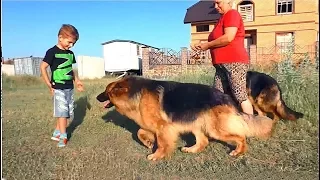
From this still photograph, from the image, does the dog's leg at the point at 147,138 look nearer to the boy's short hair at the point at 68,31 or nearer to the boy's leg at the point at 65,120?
the boy's leg at the point at 65,120

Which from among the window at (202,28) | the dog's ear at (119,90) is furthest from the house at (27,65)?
the dog's ear at (119,90)

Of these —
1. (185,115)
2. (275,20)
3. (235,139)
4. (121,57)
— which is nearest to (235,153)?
(235,139)

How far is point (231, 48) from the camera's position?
4.13 metres

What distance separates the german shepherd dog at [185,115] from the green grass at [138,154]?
0.21 meters

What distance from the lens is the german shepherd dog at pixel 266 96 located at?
4.92m

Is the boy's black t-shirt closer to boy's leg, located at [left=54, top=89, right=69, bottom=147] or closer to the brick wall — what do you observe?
boy's leg, located at [left=54, top=89, right=69, bottom=147]

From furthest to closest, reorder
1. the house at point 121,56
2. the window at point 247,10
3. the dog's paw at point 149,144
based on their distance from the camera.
→ the house at point 121,56, the window at point 247,10, the dog's paw at point 149,144

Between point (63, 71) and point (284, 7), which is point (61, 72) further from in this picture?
point (284, 7)

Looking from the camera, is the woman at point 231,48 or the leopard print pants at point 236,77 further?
the leopard print pants at point 236,77

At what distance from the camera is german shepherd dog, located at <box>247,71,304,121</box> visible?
16.1 feet

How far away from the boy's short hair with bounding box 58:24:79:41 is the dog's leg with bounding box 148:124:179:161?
190 centimetres

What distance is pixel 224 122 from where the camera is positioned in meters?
3.91

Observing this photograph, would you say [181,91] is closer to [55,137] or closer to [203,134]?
[203,134]

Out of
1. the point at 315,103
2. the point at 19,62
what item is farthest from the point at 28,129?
the point at 19,62
